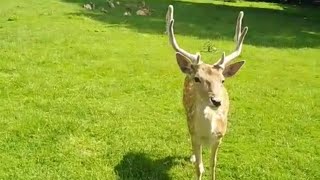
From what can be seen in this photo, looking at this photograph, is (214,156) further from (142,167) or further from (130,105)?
(130,105)

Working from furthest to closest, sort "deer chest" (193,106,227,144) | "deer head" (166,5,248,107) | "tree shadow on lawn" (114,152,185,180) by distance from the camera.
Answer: "tree shadow on lawn" (114,152,185,180) < "deer chest" (193,106,227,144) < "deer head" (166,5,248,107)

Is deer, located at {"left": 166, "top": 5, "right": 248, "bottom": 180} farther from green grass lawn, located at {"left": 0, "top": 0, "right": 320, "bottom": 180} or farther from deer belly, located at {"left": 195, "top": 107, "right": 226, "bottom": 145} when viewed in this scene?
green grass lawn, located at {"left": 0, "top": 0, "right": 320, "bottom": 180}

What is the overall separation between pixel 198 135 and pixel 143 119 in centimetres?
259

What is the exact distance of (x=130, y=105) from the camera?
29.2 feet

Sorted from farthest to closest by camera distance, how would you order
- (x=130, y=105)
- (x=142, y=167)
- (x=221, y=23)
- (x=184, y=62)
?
1. (x=221, y=23)
2. (x=130, y=105)
3. (x=142, y=167)
4. (x=184, y=62)

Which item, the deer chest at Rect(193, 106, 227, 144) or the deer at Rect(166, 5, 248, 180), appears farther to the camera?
the deer chest at Rect(193, 106, 227, 144)

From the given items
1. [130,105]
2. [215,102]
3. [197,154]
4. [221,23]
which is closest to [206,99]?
[215,102]

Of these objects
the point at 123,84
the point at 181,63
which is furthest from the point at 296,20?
the point at 181,63

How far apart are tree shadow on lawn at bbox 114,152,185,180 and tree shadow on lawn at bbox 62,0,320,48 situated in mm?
9309

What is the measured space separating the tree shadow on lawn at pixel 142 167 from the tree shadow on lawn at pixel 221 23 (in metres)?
9.31

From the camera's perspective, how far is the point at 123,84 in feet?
32.9

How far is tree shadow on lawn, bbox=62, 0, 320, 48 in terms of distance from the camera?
16622 mm

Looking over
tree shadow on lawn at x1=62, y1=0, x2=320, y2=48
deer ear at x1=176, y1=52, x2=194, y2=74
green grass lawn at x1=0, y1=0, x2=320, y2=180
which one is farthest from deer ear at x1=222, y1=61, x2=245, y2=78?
tree shadow on lawn at x1=62, y1=0, x2=320, y2=48

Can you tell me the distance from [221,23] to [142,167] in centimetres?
1360
